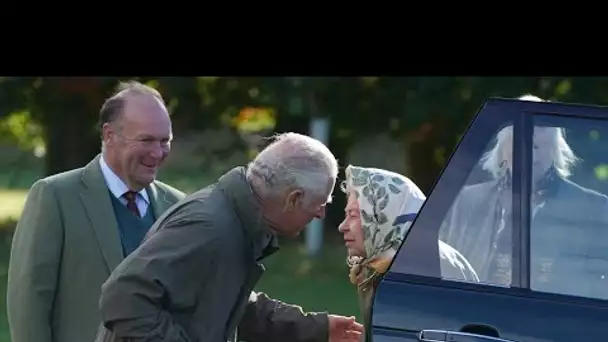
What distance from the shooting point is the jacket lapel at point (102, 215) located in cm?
386

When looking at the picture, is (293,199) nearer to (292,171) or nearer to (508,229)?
(292,171)

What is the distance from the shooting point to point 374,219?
3377 millimetres

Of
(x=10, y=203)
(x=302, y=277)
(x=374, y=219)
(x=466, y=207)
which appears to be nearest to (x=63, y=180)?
(x=374, y=219)

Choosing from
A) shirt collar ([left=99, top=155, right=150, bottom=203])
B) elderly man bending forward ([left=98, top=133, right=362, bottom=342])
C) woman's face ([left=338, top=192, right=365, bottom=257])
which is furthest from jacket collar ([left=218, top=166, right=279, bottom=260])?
shirt collar ([left=99, top=155, right=150, bottom=203])

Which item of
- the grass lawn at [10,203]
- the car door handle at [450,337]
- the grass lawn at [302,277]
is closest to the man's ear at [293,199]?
the car door handle at [450,337]

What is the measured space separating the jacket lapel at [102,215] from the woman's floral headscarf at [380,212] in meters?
0.86

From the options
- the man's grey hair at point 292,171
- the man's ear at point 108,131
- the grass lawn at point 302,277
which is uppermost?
the man's ear at point 108,131

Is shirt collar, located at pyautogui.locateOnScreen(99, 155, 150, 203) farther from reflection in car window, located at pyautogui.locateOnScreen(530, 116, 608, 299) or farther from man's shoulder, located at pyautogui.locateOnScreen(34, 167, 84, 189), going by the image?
reflection in car window, located at pyautogui.locateOnScreen(530, 116, 608, 299)

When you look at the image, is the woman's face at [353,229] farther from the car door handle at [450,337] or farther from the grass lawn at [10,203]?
the grass lawn at [10,203]

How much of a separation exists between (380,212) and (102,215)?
1.02 meters

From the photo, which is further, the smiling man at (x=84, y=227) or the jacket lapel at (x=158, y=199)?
the jacket lapel at (x=158, y=199)
